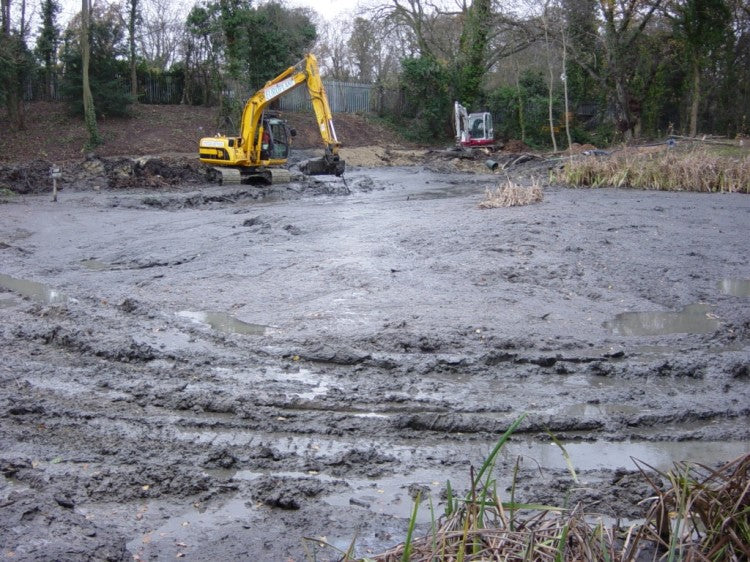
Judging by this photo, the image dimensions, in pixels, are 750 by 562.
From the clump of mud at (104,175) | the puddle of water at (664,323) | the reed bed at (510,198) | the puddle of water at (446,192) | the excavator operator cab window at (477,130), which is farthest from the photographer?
the excavator operator cab window at (477,130)

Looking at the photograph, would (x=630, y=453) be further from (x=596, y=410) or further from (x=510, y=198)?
(x=510, y=198)

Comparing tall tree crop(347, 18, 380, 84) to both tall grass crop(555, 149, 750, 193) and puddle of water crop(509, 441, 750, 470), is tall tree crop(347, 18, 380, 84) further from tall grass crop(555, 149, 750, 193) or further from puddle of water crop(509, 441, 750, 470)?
puddle of water crop(509, 441, 750, 470)

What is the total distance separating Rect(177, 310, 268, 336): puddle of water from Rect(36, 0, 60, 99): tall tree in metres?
30.2

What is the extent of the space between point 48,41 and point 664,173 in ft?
92.0

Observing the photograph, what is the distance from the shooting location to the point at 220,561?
11.4 ft

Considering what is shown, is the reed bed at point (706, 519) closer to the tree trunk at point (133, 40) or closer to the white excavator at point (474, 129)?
the white excavator at point (474, 129)

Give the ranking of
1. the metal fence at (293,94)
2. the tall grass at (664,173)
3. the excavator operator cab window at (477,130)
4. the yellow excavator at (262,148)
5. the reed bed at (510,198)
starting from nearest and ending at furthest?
the reed bed at (510,198), the tall grass at (664,173), the yellow excavator at (262,148), the metal fence at (293,94), the excavator operator cab window at (477,130)

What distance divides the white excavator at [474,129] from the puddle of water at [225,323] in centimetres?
2929

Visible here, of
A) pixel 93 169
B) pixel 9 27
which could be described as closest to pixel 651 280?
pixel 93 169

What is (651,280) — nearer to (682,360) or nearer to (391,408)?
(682,360)

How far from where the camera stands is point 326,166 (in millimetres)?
23375

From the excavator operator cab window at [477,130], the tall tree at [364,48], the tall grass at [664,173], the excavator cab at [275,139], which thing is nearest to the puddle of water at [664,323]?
the tall grass at [664,173]

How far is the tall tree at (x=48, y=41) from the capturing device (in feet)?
109

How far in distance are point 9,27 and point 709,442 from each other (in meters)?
33.5
